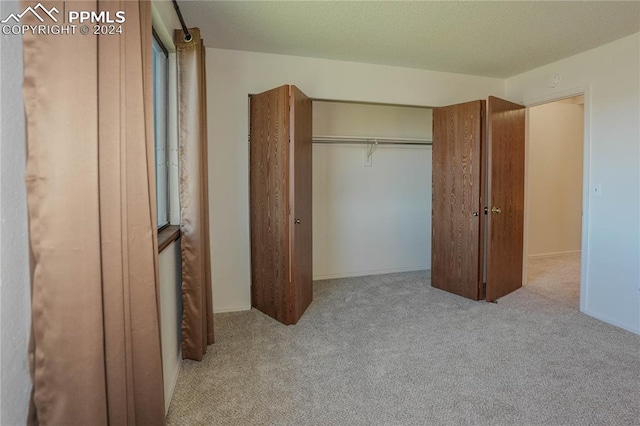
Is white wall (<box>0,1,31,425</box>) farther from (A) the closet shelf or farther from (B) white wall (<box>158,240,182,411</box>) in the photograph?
(A) the closet shelf

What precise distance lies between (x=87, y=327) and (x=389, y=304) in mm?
2888

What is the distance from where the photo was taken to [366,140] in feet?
14.3

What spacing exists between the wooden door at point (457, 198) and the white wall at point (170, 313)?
2763 mm

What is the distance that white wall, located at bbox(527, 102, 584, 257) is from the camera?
5.35 m

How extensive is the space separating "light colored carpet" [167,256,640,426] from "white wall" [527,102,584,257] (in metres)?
2.33

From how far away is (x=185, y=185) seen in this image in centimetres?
219

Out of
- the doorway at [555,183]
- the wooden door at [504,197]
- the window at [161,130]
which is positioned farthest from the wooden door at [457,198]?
the window at [161,130]

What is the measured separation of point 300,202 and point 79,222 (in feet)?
7.07

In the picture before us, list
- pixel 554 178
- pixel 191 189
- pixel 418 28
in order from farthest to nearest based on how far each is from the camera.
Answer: pixel 554 178 < pixel 418 28 < pixel 191 189

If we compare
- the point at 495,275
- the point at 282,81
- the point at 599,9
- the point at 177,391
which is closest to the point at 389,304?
the point at 495,275

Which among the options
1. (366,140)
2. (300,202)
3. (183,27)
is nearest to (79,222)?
(183,27)

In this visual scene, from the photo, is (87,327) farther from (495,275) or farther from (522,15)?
(495,275)

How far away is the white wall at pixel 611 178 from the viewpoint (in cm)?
289

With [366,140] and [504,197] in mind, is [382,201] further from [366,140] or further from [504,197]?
[504,197]
